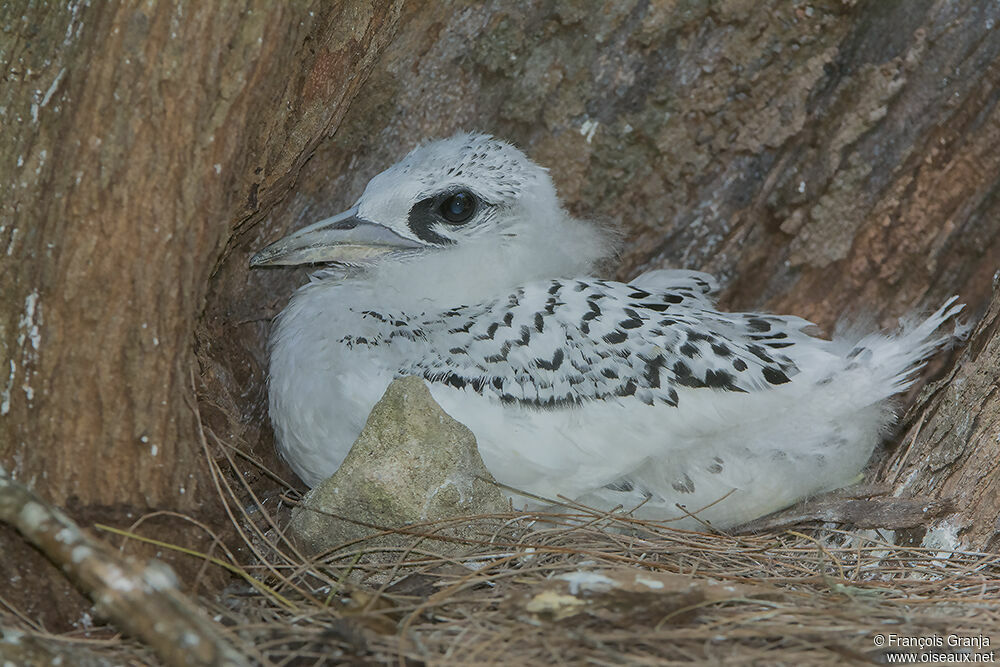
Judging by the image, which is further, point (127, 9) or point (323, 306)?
point (323, 306)

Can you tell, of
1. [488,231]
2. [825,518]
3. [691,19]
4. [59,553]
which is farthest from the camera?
[691,19]

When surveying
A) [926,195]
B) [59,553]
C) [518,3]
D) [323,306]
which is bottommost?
[59,553]

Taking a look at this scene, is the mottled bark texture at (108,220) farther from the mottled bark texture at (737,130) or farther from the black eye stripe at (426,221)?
the mottled bark texture at (737,130)

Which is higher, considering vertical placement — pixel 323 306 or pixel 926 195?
pixel 926 195

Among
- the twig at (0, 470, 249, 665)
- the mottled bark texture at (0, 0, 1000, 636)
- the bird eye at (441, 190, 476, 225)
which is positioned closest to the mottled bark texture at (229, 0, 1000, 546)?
the mottled bark texture at (0, 0, 1000, 636)

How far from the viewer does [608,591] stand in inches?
96.7

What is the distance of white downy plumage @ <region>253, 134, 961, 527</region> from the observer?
10.2ft

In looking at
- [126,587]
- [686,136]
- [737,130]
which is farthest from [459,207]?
[126,587]

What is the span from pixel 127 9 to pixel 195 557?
1.45m

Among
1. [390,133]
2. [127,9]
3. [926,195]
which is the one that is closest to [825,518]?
[926,195]

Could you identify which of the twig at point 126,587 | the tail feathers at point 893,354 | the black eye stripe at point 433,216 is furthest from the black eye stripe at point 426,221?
the twig at point 126,587

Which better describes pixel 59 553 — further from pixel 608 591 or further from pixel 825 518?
pixel 825 518

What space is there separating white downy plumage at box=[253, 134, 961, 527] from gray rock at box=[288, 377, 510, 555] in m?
0.13

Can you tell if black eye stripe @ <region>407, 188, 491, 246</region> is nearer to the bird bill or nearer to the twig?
the bird bill
